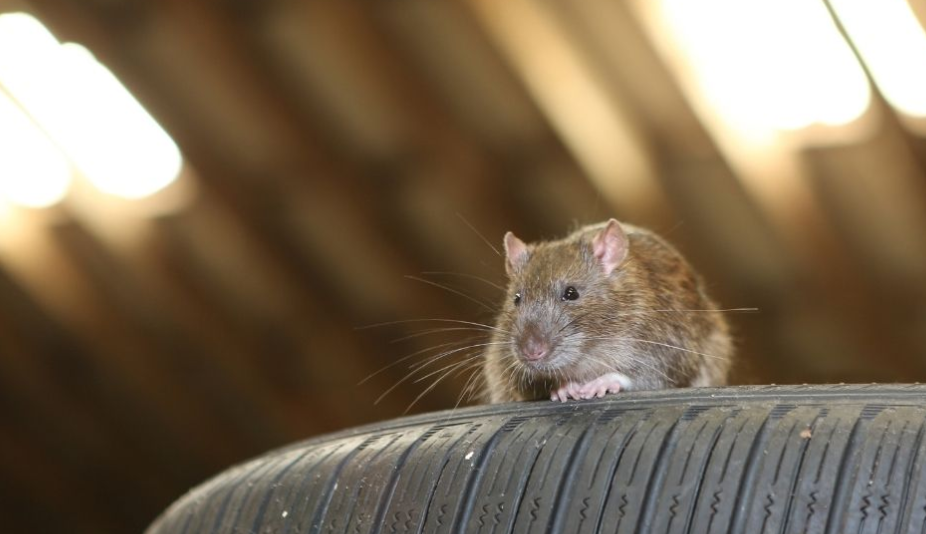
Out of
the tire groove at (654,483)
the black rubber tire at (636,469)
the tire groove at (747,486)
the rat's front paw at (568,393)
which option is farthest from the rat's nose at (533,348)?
the tire groove at (747,486)

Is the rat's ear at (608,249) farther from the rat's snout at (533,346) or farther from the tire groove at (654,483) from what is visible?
the tire groove at (654,483)

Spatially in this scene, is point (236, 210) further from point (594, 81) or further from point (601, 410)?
point (601, 410)

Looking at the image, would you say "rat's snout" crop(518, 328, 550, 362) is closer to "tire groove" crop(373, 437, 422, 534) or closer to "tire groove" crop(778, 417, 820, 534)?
"tire groove" crop(373, 437, 422, 534)

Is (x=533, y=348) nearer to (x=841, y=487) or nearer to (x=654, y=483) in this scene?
(x=654, y=483)

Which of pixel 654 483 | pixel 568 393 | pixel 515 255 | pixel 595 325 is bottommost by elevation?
pixel 654 483

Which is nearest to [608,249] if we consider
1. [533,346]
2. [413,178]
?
[533,346]

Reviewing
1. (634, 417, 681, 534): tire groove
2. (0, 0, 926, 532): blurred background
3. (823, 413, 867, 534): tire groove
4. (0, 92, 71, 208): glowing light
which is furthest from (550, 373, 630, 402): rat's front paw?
(0, 92, 71, 208): glowing light

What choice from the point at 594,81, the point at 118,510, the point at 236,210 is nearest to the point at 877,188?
the point at 594,81
